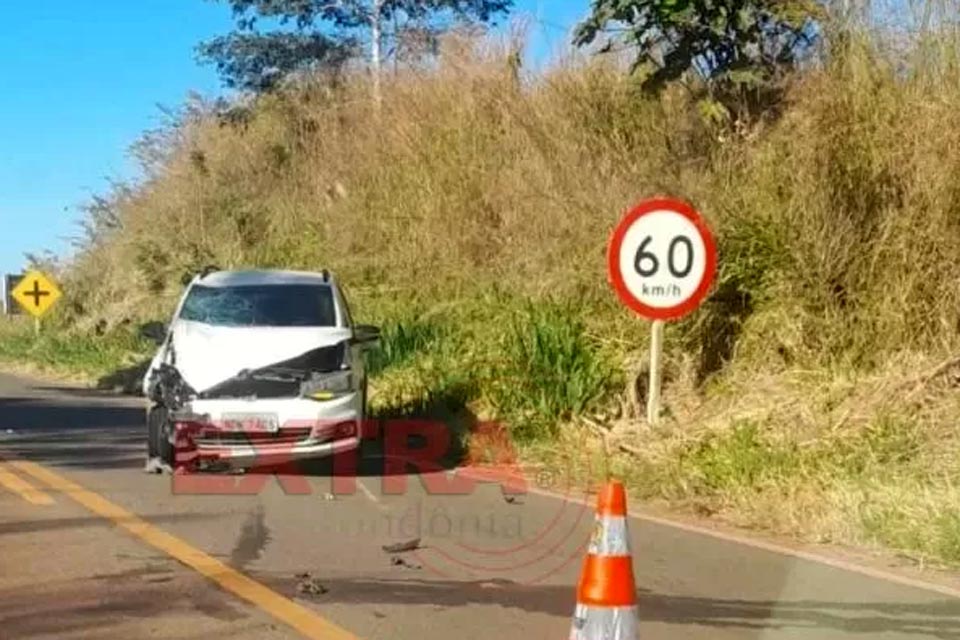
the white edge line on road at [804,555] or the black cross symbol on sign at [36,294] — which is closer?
the white edge line on road at [804,555]

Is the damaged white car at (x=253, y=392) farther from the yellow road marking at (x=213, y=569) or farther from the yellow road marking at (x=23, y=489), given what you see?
the yellow road marking at (x=23, y=489)

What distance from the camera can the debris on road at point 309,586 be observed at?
769 cm

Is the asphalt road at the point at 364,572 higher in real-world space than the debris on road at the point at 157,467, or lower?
lower

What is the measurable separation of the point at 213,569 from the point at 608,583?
339 centimetres

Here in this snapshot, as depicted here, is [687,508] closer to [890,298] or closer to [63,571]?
[890,298]

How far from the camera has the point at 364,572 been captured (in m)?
8.29

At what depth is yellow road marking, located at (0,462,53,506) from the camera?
1082cm

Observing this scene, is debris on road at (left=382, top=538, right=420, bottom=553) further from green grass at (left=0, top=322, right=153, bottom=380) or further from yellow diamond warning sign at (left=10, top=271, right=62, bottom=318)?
yellow diamond warning sign at (left=10, top=271, right=62, bottom=318)

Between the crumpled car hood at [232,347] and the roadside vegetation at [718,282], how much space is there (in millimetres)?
2396

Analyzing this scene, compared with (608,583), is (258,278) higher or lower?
higher

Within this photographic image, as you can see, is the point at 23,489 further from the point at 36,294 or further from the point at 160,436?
the point at 36,294

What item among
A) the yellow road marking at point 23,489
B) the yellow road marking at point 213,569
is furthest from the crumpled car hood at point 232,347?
the yellow road marking at point 23,489

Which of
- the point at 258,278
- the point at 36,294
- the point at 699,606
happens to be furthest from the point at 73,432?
the point at 36,294

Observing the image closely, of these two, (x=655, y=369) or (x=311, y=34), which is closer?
(x=655, y=369)
